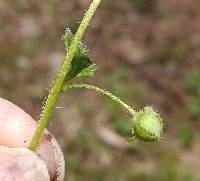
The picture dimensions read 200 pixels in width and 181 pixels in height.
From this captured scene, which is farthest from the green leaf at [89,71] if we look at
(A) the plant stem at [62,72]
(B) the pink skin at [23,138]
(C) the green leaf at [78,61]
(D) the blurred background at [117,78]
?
(D) the blurred background at [117,78]

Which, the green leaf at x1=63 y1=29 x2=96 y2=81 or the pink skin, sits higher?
the green leaf at x1=63 y1=29 x2=96 y2=81

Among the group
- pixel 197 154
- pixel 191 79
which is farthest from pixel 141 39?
pixel 197 154

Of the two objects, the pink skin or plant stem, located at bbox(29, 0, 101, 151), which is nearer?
plant stem, located at bbox(29, 0, 101, 151)

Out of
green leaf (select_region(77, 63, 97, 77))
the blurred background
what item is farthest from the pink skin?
the blurred background

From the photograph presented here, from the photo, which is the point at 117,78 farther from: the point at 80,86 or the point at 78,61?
the point at 80,86

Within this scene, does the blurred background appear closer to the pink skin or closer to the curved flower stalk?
the pink skin

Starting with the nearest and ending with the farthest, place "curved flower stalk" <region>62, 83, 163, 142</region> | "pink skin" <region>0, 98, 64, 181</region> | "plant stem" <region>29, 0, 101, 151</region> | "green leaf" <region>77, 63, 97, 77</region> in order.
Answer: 1. "plant stem" <region>29, 0, 101, 151</region>
2. "curved flower stalk" <region>62, 83, 163, 142</region>
3. "green leaf" <region>77, 63, 97, 77</region>
4. "pink skin" <region>0, 98, 64, 181</region>

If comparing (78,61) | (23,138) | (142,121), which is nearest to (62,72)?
(78,61)
